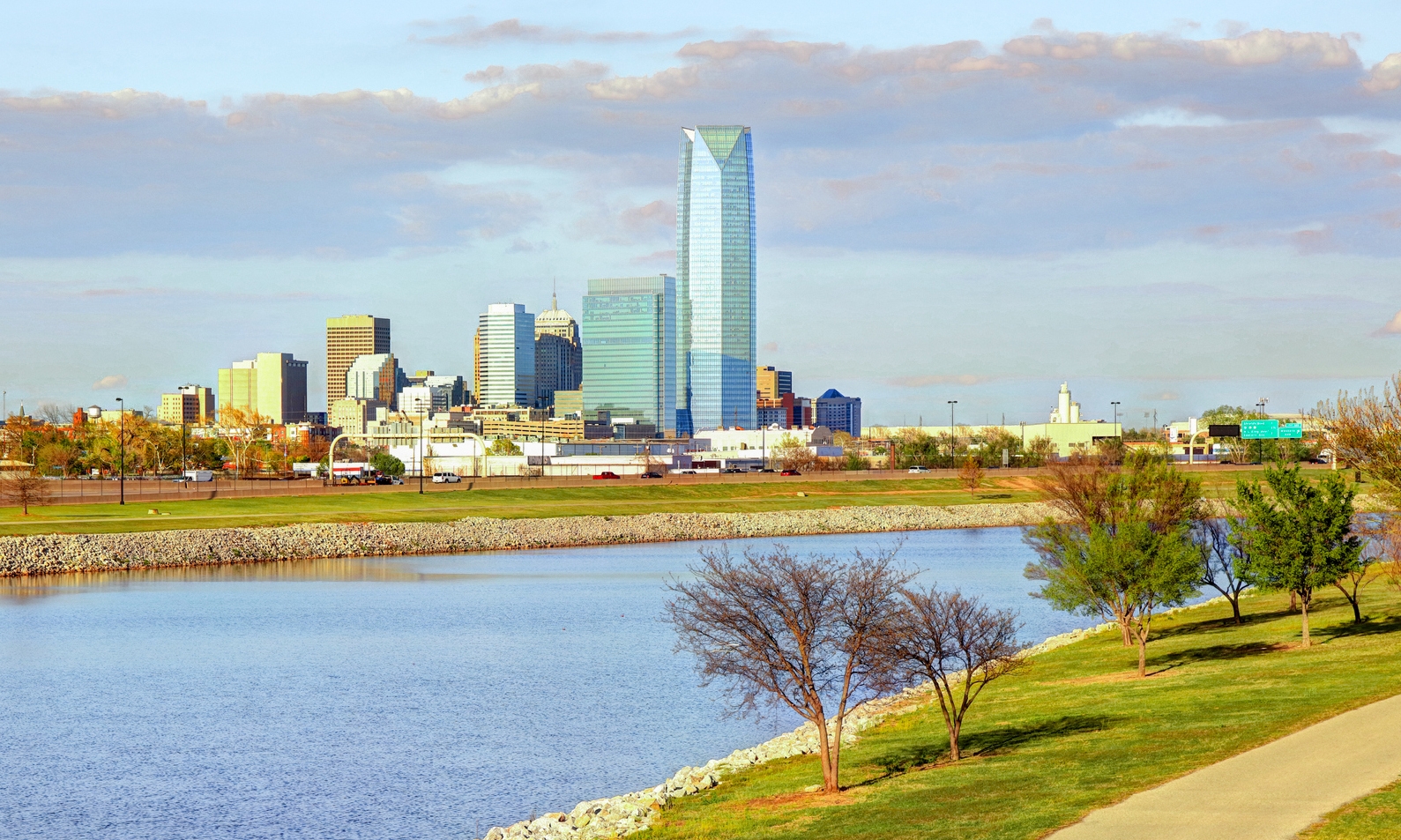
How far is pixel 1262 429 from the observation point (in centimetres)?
19025

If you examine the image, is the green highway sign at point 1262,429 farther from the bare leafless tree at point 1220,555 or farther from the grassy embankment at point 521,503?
the bare leafless tree at point 1220,555

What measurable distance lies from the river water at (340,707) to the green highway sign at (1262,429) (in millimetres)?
133439

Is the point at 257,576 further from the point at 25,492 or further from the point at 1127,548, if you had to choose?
the point at 1127,548

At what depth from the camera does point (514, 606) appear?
209 feet

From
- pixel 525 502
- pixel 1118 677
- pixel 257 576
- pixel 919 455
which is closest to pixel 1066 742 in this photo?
pixel 1118 677

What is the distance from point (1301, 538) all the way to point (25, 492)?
90392mm

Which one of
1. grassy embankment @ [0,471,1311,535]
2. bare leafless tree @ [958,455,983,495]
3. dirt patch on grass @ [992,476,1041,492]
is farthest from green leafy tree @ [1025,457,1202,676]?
dirt patch on grass @ [992,476,1041,492]

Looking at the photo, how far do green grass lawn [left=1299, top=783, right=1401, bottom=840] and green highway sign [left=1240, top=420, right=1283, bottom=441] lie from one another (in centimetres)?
18375

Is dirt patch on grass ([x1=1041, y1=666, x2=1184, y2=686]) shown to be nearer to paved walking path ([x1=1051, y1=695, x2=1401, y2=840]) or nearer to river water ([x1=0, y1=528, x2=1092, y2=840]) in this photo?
river water ([x1=0, y1=528, x2=1092, y2=840])

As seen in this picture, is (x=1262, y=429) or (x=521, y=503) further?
(x=1262, y=429)

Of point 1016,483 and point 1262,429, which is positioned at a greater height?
point 1262,429

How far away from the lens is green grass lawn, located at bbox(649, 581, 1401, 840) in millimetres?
21812

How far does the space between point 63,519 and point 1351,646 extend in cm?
8763

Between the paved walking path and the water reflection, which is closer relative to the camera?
the paved walking path
